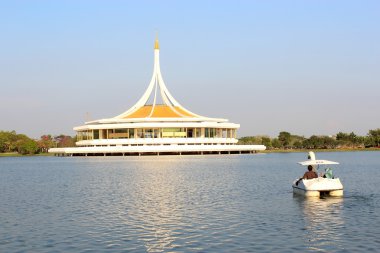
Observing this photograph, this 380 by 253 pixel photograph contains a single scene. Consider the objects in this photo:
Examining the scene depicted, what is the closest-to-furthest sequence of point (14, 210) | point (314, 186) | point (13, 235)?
point (13, 235), point (14, 210), point (314, 186)

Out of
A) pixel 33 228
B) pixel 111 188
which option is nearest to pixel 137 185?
pixel 111 188

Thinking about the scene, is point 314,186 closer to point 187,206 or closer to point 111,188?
point 187,206

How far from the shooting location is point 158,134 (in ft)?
436

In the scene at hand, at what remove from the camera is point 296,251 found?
17562 mm

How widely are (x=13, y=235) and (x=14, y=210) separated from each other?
784cm

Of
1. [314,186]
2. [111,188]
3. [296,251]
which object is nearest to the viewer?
[296,251]

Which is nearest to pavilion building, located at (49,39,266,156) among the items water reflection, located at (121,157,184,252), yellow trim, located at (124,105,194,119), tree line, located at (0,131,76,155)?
yellow trim, located at (124,105,194,119)

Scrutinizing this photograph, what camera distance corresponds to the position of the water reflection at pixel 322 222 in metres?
18.7

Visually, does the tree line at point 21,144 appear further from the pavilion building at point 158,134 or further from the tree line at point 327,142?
the tree line at point 327,142

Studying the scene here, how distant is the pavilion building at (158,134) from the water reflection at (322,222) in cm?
9082

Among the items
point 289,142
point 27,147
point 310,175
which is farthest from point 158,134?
point 310,175

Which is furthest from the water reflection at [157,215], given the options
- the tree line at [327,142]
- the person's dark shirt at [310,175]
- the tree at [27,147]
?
the tree line at [327,142]

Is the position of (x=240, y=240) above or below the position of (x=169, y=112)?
below

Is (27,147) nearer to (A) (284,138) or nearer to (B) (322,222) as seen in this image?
(A) (284,138)
